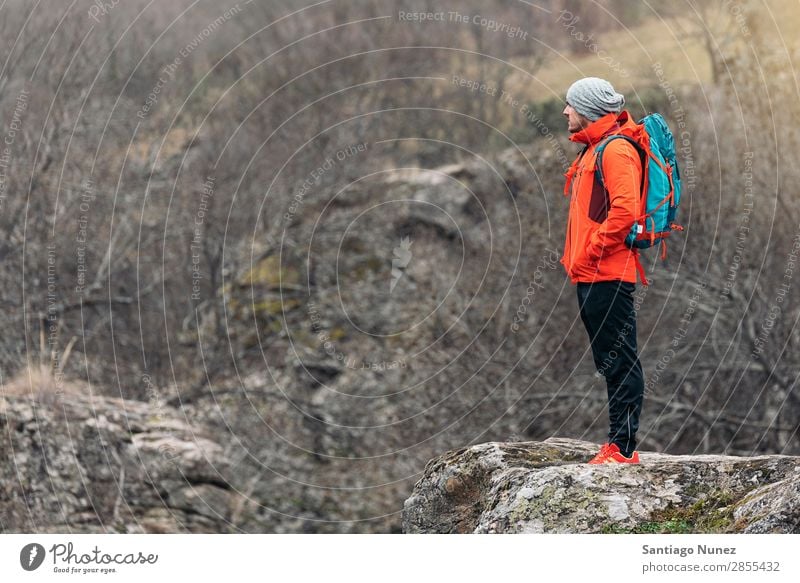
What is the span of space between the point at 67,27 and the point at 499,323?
991 cm

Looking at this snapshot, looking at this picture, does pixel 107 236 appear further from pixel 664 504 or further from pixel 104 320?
pixel 664 504

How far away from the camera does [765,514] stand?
23.7 feet

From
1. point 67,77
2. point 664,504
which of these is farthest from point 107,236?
point 664,504

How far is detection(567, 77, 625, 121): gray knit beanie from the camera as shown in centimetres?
831

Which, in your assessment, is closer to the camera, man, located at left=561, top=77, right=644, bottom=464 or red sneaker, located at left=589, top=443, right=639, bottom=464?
man, located at left=561, top=77, right=644, bottom=464

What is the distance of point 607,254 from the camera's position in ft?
27.1

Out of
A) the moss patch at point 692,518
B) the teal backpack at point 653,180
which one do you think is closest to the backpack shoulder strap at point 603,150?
the teal backpack at point 653,180

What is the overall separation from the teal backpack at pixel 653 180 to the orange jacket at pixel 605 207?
5cm

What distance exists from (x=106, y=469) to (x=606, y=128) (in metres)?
14.7

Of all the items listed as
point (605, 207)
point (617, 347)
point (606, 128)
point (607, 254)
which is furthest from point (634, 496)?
point (606, 128)

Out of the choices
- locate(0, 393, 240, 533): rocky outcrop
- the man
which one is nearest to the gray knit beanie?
the man

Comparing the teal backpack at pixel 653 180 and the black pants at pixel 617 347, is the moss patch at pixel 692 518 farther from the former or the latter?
the teal backpack at pixel 653 180

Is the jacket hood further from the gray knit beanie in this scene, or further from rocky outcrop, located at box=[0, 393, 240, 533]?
rocky outcrop, located at box=[0, 393, 240, 533]

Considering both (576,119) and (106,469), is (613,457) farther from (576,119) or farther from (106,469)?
(106,469)
